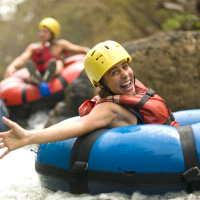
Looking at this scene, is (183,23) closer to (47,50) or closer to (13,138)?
(47,50)

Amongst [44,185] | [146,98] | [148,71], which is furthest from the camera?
[148,71]

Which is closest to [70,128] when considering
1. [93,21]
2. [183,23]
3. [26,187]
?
[26,187]

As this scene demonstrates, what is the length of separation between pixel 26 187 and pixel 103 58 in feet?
4.56

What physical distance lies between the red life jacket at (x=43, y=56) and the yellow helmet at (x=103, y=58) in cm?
457

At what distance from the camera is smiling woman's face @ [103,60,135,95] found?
9.46ft

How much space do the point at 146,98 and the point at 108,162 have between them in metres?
0.65

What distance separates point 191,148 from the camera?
2420 mm

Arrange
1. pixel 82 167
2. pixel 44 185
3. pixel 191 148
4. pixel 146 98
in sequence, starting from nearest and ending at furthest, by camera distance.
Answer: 1. pixel 191 148
2. pixel 82 167
3. pixel 146 98
4. pixel 44 185

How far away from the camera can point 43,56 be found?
7.50 meters

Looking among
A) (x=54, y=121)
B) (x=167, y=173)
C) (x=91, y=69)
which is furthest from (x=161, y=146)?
(x=54, y=121)

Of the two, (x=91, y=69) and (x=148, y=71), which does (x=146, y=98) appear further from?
(x=148, y=71)

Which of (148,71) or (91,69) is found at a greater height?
(91,69)


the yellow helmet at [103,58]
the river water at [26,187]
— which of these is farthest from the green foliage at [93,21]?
the yellow helmet at [103,58]

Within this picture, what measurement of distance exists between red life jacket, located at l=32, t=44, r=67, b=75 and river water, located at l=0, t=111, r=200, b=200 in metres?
3.06
